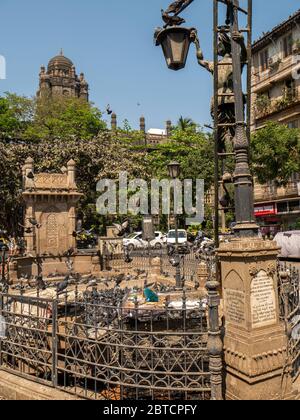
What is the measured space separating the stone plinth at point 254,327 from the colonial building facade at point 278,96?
24.0 metres

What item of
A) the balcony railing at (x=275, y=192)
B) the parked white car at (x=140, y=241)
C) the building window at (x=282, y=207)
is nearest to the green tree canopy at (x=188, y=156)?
the balcony railing at (x=275, y=192)

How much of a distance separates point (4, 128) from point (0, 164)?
10.5 metres

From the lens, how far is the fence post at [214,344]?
396 cm

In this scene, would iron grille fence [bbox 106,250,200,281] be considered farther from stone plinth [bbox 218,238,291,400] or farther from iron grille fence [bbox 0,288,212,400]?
stone plinth [bbox 218,238,291,400]

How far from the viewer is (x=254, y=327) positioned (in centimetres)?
400

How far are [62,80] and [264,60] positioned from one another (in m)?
57.2

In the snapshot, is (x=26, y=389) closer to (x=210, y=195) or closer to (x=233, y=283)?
(x=233, y=283)

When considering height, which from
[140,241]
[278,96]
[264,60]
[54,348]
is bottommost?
[140,241]

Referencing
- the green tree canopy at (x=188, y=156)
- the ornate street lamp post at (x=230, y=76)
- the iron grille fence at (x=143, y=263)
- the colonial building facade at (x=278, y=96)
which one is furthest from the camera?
the green tree canopy at (x=188, y=156)

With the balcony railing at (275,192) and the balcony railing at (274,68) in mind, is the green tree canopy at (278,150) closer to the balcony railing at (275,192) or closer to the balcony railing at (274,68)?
the balcony railing at (275,192)

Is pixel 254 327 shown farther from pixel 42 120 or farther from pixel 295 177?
pixel 42 120

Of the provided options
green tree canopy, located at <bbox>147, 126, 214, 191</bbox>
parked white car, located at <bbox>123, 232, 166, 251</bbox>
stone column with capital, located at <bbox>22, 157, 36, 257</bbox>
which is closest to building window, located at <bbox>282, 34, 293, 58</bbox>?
green tree canopy, located at <bbox>147, 126, 214, 191</bbox>

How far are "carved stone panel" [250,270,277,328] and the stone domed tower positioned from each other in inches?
3016

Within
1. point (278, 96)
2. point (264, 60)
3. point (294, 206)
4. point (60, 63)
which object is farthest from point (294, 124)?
point (60, 63)
